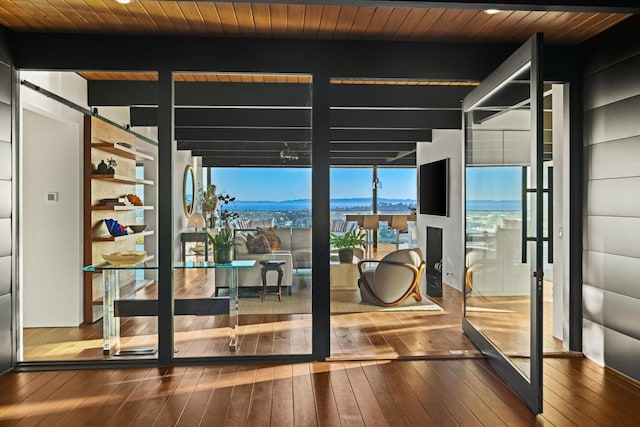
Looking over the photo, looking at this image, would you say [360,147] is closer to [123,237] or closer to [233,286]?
[233,286]

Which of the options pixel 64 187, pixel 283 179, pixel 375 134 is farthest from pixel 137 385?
pixel 375 134

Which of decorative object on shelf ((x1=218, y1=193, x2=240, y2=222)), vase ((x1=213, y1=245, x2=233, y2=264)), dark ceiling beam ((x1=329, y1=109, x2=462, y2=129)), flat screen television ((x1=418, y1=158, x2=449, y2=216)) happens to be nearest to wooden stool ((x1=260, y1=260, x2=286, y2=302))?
vase ((x1=213, y1=245, x2=233, y2=264))

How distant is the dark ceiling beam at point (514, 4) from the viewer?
123 inches

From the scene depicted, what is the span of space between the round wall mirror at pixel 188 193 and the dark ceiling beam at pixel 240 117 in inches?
17.5

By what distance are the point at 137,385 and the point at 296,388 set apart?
1115 mm

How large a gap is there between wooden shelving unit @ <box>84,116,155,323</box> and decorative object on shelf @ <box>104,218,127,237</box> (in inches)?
1.6

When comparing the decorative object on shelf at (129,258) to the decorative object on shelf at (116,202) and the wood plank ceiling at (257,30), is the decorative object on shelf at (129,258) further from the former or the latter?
the wood plank ceiling at (257,30)

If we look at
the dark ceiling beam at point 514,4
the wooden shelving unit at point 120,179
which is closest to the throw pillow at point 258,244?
the wooden shelving unit at point 120,179

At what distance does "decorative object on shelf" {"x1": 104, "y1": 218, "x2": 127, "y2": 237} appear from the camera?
493cm

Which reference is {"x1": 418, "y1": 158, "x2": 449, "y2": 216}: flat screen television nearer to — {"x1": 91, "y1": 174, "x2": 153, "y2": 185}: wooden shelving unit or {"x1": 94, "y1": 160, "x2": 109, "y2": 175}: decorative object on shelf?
{"x1": 91, "y1": 174, "x2": 153, "y2": 185}: wooden shelving unit

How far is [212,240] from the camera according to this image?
179 inches

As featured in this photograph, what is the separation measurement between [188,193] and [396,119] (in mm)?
3212

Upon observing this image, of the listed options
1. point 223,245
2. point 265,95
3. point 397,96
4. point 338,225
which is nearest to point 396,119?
point 397,96

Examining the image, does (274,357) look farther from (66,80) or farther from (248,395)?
(66,80)
